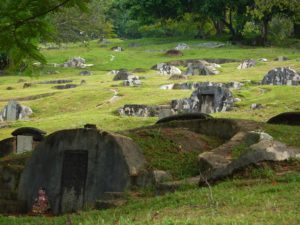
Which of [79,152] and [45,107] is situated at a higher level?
[79,152]

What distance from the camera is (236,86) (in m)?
38.8

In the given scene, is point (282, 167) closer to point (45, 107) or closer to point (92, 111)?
point (92, 111)

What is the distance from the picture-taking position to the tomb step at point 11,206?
52.5 ft

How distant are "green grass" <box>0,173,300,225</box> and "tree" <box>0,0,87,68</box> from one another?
307cm

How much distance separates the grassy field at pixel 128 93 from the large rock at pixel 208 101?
30.6 inches

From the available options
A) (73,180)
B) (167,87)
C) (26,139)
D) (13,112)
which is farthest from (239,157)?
(167,87)

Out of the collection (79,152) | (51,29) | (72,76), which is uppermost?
(51,29)

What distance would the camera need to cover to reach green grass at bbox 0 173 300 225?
8180mm

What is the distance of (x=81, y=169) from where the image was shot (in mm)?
16156

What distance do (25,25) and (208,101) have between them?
2181 cm

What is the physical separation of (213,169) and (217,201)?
130 inches

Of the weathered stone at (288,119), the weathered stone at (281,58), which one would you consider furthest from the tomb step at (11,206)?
the weathered stone at (281,58)

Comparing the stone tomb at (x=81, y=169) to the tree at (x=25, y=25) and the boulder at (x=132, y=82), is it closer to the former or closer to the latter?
the tree at (x=25, y=25)

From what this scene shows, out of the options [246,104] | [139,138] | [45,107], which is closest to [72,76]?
[45,107]
